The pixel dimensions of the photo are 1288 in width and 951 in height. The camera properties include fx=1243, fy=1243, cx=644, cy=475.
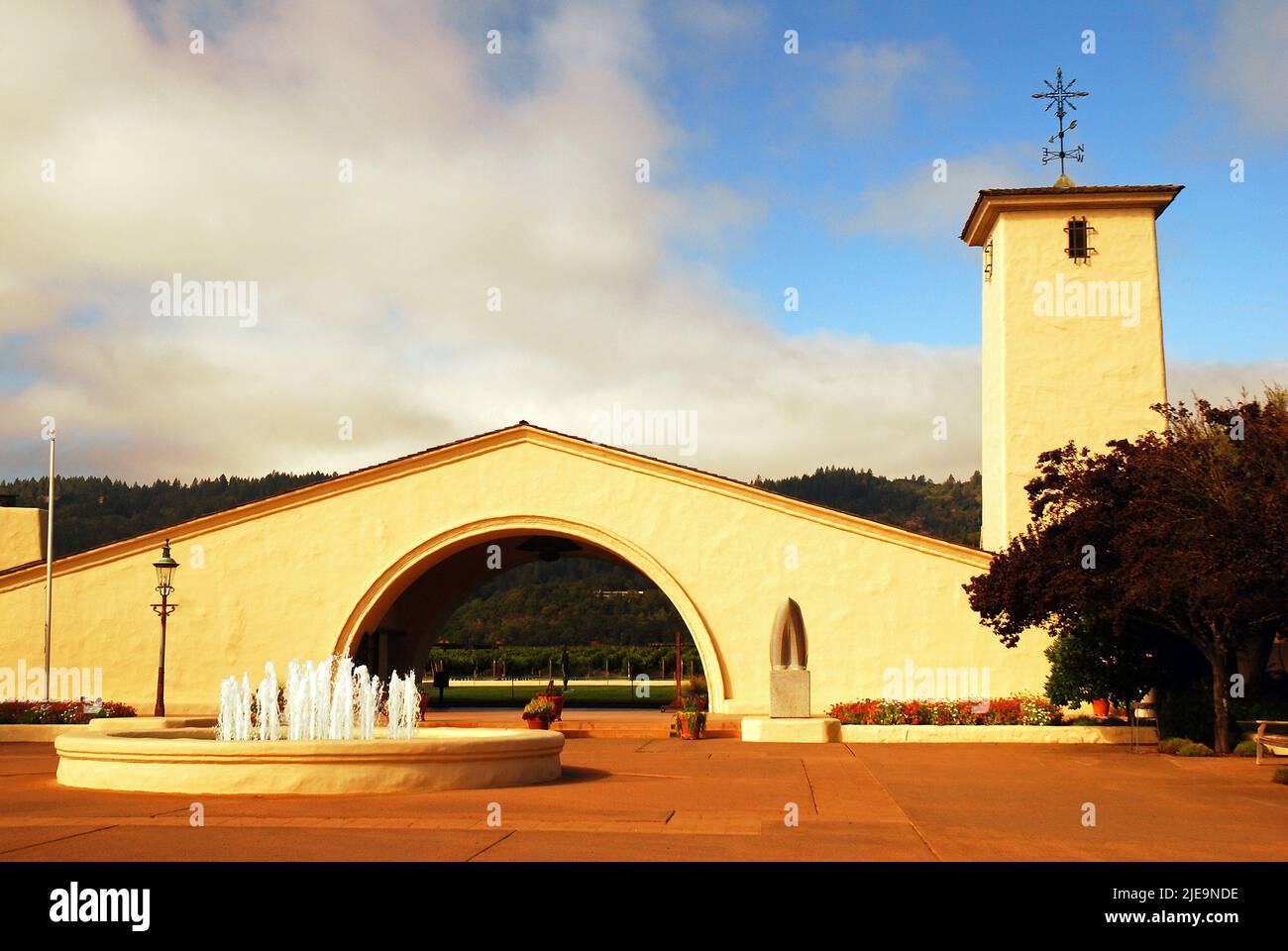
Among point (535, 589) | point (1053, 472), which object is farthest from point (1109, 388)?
point (535, 589)

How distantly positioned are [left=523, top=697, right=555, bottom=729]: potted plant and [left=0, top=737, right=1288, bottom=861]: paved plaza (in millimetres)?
6416

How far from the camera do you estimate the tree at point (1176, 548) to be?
2045 centimetres

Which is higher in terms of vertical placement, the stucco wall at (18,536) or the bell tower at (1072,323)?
the bell tower at (1072,323)

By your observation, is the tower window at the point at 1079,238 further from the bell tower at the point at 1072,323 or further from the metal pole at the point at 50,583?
the metal pole at the point at 50,583

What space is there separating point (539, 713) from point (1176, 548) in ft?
42.5

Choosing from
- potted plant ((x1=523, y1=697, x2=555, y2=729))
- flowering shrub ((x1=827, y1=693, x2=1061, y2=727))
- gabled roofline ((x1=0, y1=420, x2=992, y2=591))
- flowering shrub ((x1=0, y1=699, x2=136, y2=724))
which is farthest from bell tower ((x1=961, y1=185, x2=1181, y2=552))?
flowering shrub ((x1=0, y1=699, x2=136, y2=724))

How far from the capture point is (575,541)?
32.3 meters

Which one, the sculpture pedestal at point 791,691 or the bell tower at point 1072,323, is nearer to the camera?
the sculpture pedestal at point 791,691

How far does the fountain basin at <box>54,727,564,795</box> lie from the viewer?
14453mm

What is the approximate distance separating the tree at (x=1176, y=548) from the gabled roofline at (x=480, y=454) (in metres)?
3.97

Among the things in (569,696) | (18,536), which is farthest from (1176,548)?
(569,696)
